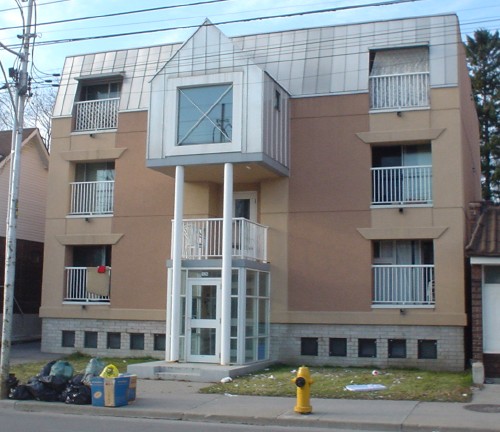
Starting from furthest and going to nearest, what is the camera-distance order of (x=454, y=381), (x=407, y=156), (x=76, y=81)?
(x=76, y=81)
(x=407, y=156)
(x=454, y=381)

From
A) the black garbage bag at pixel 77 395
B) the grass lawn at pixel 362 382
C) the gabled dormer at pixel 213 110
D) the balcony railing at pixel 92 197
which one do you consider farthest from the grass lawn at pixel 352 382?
the gabled dormer at pixel 213 110

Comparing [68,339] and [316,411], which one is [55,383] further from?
[68,339]

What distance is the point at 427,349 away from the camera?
19.2 meters

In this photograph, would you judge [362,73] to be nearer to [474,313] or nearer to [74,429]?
[474,313]

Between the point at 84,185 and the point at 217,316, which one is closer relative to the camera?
the point at 217,316

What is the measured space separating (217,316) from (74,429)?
25.1 ft

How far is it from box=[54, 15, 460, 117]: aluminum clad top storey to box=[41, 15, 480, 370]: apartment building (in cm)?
6

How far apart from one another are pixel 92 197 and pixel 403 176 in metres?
9.94

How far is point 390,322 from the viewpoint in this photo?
19.5 metres

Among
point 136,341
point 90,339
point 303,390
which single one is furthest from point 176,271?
point 303,390

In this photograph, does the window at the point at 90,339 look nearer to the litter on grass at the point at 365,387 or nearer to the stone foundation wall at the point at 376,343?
the stone foundation wall at the point at 376,343

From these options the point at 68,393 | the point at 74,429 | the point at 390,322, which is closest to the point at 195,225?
the point at 390,322

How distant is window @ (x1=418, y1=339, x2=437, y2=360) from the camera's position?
1908cm

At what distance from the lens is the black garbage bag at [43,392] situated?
14609 millimetres
